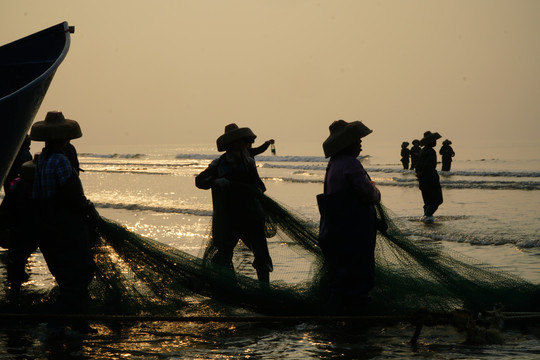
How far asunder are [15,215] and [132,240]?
1215 millimetres

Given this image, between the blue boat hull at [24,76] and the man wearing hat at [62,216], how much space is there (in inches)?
7.6

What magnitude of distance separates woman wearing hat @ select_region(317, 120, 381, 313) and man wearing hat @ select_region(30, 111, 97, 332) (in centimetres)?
166

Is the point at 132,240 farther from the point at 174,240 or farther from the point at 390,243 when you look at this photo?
the point at 174,240

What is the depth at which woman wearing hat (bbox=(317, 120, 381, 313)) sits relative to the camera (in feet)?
15.6

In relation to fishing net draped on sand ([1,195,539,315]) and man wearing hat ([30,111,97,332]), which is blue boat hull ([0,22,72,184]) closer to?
man wearing hat ([30,111,97,332])

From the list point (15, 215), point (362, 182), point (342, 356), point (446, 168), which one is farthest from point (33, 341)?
point (446, 168)

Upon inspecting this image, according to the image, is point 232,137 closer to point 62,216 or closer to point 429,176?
point 62,216

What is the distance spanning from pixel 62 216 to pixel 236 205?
6.48ft

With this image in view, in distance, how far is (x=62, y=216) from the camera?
451 cm

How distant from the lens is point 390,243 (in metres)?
5.31

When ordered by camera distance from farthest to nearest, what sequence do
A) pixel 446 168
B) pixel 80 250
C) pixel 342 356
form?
pixel 446 168 → pixel 80 250 → pixel 342 356

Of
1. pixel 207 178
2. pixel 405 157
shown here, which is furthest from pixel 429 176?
pixel 405 157

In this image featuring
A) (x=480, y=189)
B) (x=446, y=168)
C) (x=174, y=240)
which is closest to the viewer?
(x=174, y=240)

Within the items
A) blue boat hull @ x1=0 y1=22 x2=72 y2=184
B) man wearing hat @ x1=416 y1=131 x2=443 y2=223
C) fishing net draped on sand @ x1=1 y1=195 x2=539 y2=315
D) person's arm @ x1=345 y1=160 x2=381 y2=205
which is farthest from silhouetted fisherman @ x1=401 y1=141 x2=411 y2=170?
person's arm @ x1=345 y1=160 x2=381 y2=205
